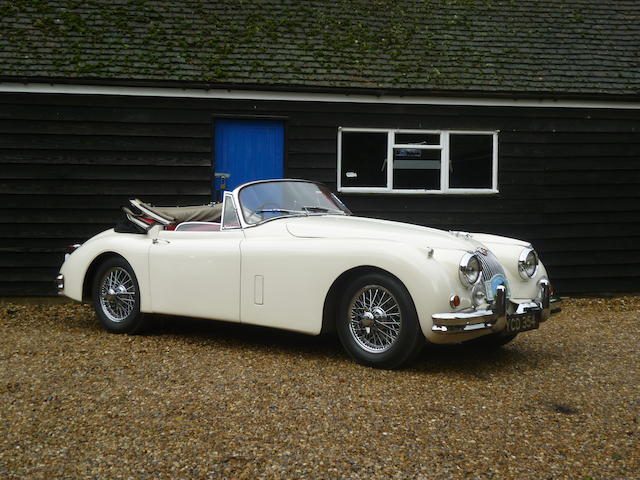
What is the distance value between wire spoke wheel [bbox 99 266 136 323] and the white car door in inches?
14.2

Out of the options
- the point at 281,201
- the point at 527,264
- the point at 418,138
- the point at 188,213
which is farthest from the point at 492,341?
the point at 418,138

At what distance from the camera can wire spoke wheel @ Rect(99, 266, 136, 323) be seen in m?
6.27

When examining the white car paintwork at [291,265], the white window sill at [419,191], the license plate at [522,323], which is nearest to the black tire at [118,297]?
the white car paintwork at [291,265]

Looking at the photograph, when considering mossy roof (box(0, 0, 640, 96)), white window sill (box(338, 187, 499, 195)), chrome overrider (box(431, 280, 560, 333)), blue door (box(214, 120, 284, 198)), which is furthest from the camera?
white window sill (box(338, 187, 499, 195))

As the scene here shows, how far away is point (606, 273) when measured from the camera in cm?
999

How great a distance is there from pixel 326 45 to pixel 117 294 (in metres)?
5.39

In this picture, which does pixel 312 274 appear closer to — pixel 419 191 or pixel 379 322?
pixel 379 322

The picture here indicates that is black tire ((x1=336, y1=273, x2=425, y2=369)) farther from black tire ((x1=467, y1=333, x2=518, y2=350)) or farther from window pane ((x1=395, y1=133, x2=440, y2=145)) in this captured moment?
window pane ((x1=395, y1=133, x2=440, y2=145))

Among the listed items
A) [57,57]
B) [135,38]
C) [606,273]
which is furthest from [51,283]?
[606,273]

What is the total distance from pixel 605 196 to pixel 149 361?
295 inches

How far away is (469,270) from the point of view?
4.77 m

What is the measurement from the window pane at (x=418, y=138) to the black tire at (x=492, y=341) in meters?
4.43

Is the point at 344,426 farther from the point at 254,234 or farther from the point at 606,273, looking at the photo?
the point at 606,273

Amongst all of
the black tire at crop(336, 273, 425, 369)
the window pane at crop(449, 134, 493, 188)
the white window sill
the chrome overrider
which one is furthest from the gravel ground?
the window pane at crop(449, 134, 493, 188)
